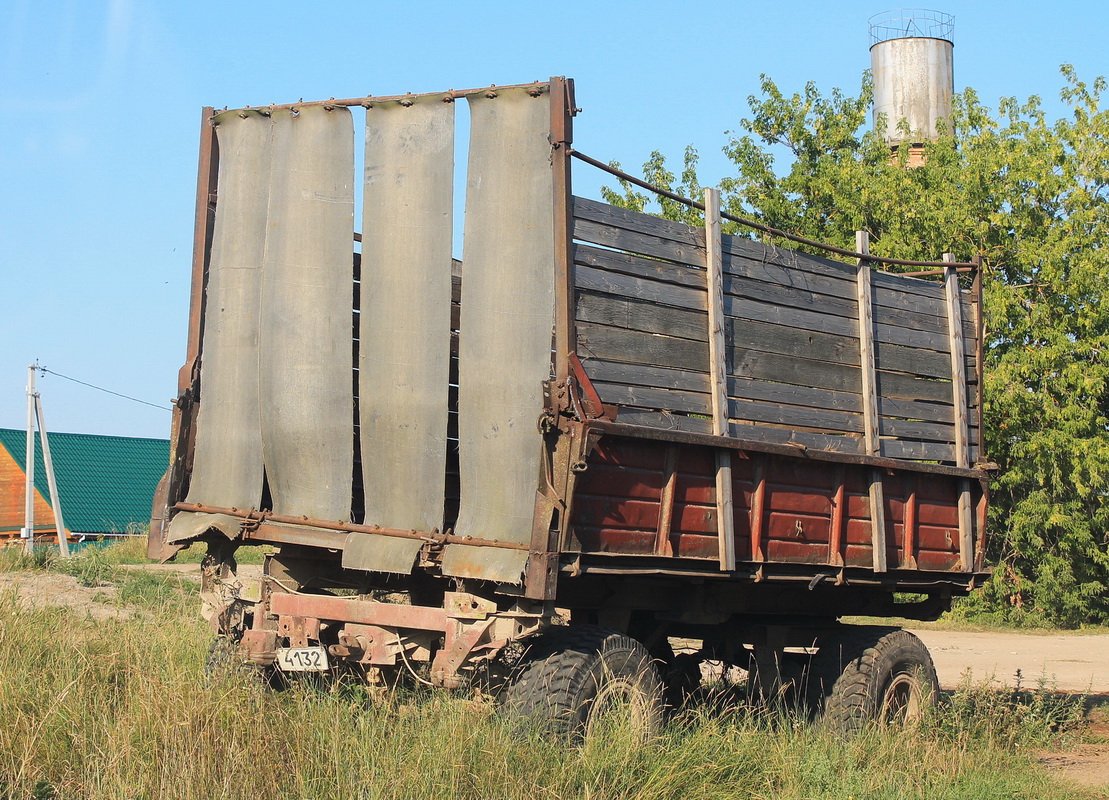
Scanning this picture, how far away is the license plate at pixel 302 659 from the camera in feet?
19.5

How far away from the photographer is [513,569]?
17.9 ft

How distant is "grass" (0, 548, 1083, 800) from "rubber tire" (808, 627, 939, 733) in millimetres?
458

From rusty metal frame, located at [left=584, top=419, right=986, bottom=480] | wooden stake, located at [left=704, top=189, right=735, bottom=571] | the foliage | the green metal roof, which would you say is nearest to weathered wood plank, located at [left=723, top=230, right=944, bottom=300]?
wooden stake, located at [left=704, top=189, right=735, bottom=571]

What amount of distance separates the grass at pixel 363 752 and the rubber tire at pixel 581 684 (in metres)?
0.15

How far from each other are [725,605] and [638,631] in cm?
74

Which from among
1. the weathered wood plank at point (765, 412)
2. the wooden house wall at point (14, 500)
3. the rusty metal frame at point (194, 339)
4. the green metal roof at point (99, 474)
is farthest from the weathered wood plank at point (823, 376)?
the wooden house wall at point (14, 500)

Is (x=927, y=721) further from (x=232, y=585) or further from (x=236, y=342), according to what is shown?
(x=236, y=342)

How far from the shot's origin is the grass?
4625mm

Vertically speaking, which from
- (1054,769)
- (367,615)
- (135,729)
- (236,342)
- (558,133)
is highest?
(558,133)

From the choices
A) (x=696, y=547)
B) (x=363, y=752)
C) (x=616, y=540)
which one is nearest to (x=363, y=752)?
(x=363, y=752)

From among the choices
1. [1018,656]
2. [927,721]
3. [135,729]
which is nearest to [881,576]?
[927,721]

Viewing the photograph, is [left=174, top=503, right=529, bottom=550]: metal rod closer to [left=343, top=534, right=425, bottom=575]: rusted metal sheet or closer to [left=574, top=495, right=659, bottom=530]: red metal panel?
[left=343, top=534, right=425, bottom=575]: rusted metal sheet

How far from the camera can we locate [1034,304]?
63.7 ft

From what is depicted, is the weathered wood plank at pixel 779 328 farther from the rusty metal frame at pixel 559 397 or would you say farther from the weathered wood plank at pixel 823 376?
the rusty metal frame at pixel 559 397
